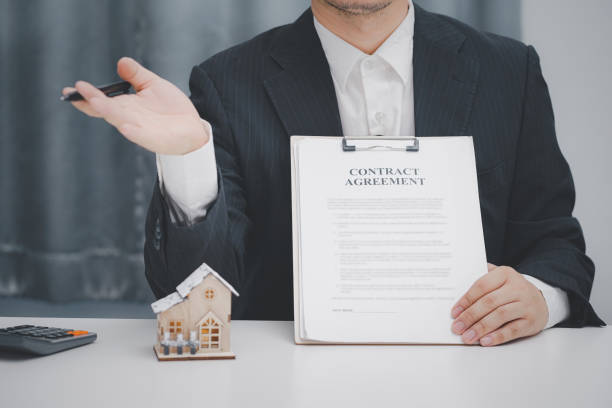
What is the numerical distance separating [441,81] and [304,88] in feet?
0.90

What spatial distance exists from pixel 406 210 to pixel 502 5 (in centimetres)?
135

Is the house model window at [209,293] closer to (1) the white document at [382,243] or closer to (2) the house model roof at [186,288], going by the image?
(2) the house model roof at [186,288]

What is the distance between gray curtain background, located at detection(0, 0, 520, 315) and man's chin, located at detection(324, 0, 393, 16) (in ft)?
2.75

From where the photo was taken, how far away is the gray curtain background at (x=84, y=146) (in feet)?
6.07

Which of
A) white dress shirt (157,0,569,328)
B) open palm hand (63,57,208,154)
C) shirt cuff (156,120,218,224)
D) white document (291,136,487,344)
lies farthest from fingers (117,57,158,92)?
white dress shirt (157,0,569,328)

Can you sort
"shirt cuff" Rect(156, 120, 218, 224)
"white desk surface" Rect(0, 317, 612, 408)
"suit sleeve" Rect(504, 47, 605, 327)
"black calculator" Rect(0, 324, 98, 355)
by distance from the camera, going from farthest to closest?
"suit sleeve" Rect(504, 47, 605, 327) < "shirt cuff" Rect(156, 120, 218, 224) < "black calculator" Rect(0, 324, 98, 355) < "white desk surface" Rect(0, 317, 612, 408)

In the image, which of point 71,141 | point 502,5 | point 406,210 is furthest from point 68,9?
point 406,210

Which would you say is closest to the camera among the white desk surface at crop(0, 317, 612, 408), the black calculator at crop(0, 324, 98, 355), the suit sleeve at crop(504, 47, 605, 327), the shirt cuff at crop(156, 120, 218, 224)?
the white desk surface at crop(0, 317, 612, 408)

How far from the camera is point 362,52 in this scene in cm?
110

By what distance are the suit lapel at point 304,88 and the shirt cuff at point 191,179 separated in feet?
0.86

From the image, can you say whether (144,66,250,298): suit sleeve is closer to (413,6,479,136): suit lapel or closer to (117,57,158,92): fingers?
(117,57,158,92): fingers

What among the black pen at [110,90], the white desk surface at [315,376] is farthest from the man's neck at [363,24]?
the white desk surface at [315,376]

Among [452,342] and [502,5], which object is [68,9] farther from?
[452,342]

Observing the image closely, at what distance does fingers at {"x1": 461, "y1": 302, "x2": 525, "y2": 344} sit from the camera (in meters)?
0.69
